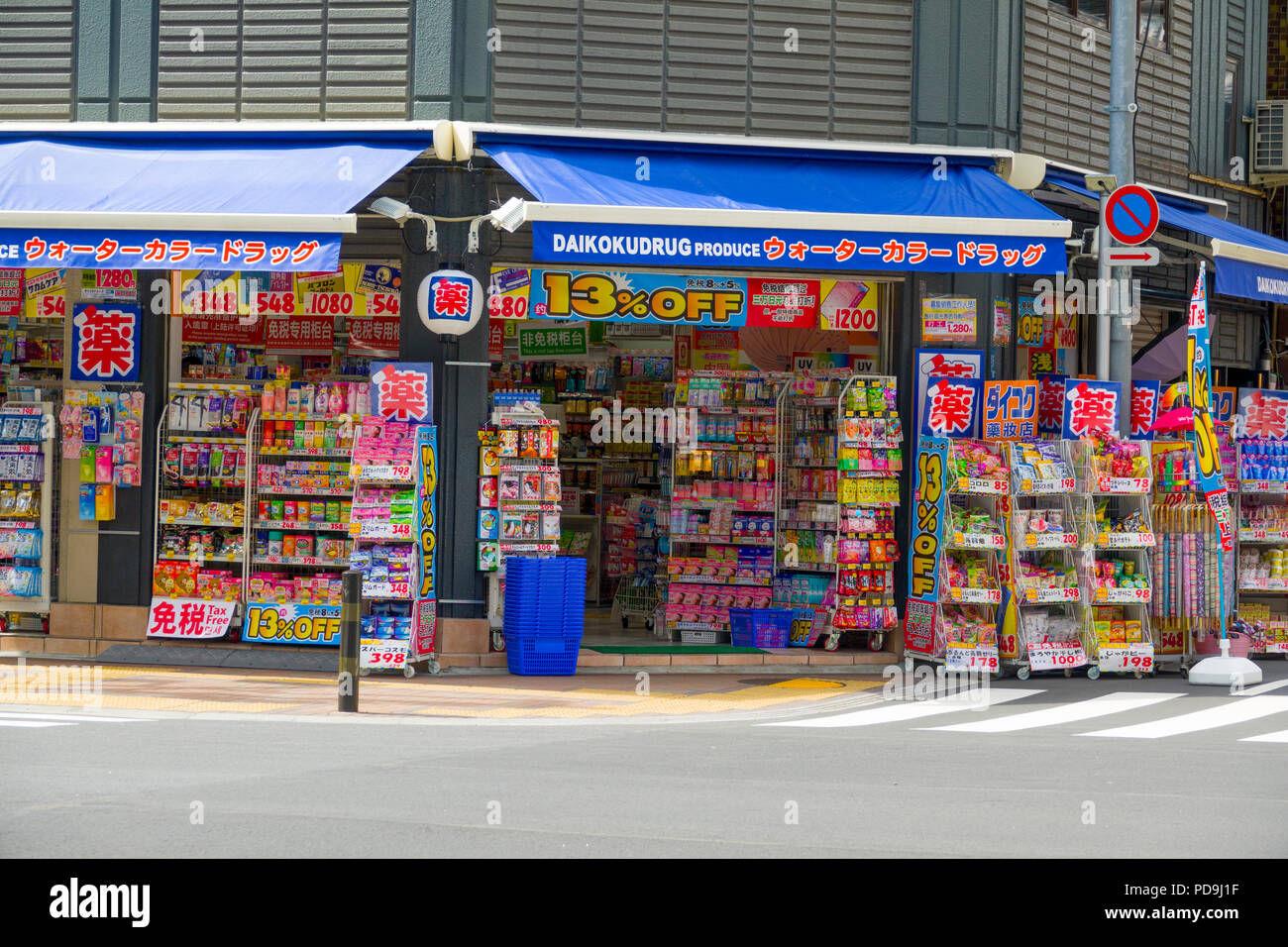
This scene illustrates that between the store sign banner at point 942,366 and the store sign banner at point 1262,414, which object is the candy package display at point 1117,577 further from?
the store sign banner at point 1262,414

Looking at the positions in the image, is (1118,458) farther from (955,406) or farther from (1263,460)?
(1263,460)

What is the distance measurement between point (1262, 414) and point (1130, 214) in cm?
348

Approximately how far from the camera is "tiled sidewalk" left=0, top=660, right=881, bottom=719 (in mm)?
11852

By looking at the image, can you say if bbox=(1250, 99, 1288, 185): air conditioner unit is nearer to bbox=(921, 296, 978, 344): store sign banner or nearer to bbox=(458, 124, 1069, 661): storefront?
bbox=(458, 124, 1069, 661): storefront

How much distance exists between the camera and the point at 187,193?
43.8 feet

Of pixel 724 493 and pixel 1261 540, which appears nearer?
pixel 724 493

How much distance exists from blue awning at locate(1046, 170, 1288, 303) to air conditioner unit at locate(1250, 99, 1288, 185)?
2505 mm

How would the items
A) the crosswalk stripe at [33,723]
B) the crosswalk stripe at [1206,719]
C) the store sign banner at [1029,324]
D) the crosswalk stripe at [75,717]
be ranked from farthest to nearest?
the store sign banner at [1029,324]
the crosswalk stripe at [1206,719]
the crosswalk stripe at [75,717]
the crosswalk stripe at [33,723]

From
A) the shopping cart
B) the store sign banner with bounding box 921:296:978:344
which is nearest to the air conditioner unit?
the store sign banner with bounding box 921:296:978:344

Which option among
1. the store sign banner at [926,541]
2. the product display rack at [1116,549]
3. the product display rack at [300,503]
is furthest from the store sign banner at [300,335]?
the product display rack at [1116,549]

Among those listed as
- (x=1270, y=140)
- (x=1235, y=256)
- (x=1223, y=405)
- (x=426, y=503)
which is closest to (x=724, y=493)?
(x=426, y=503)

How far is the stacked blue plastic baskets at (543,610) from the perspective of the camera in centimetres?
1380

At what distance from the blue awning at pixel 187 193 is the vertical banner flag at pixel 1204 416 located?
300 inches
